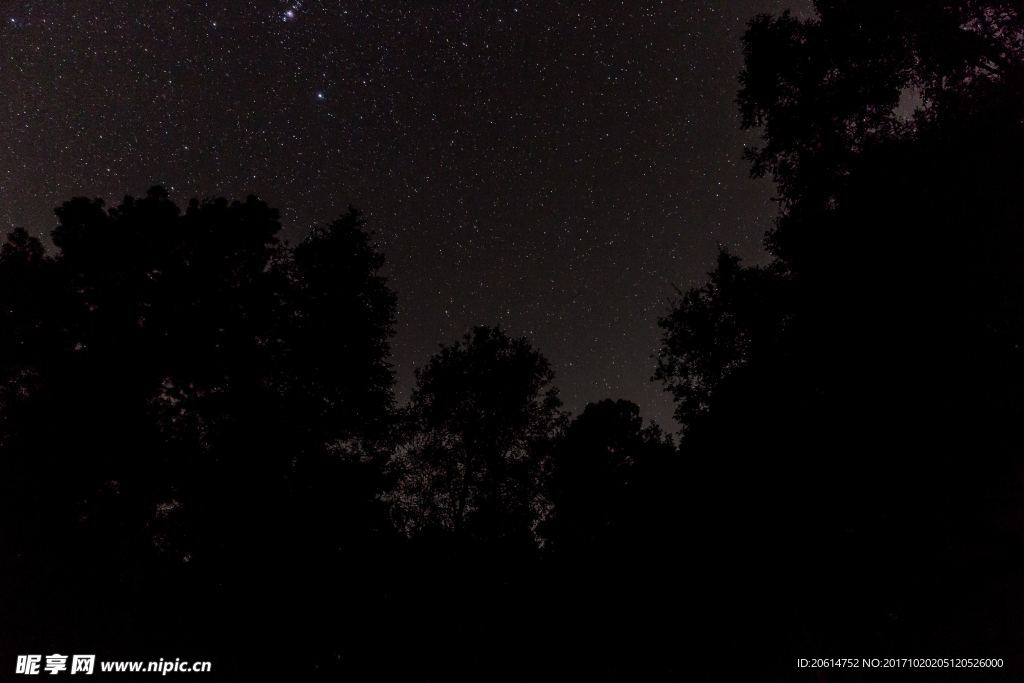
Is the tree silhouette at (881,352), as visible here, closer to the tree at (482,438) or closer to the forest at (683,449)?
the forest at (683,449)

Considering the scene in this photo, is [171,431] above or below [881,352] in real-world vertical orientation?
above

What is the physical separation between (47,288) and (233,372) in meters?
5.13

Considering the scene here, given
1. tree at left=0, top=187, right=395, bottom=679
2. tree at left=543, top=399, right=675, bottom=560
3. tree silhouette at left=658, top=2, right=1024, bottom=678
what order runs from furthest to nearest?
tree at left=543, top=399, right=675, bottom=560
tree at left=0, top=187, right=395, bottom=679
tree silhouette at left=658, top=2, right=1024, bottom=678

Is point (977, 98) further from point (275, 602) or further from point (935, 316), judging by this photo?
point (275, 602)

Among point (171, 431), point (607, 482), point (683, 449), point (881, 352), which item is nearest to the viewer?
point (881, 352)

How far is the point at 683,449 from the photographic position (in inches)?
789

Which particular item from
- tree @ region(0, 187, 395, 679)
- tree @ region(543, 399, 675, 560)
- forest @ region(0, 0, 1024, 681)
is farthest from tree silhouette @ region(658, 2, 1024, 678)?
tree @ region(0, 187, 395, 679)

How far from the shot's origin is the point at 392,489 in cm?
1692

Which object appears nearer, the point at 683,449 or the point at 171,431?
the point at 171,431

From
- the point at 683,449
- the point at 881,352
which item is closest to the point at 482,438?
the point at 683,449

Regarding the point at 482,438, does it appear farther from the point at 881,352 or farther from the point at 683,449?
the point at 881,352

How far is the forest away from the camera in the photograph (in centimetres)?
1055

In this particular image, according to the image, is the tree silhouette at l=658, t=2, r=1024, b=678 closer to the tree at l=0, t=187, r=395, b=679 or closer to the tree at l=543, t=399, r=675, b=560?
the tree at l=543, t=399, r=675, b=560

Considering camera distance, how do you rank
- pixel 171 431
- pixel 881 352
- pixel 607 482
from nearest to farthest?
1. pixel 881 352
2. pixel 171 431
3. pixel 607 482
